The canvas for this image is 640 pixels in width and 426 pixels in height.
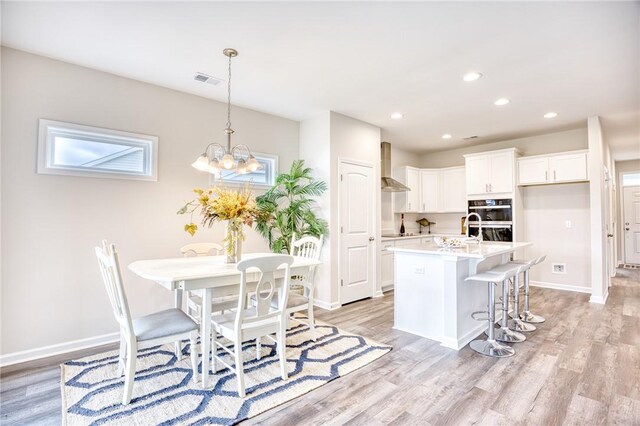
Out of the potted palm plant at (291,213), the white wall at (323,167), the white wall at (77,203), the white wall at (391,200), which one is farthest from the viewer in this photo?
the white wall at (391,200)

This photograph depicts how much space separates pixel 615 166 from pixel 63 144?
11120 millimetres

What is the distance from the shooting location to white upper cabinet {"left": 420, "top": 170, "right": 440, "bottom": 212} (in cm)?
668

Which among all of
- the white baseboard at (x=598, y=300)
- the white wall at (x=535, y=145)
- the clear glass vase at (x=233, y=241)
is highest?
the white wall at (x=535, y=145)

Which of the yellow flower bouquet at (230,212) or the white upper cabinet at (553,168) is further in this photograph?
the white upper cabinet at (553,168)

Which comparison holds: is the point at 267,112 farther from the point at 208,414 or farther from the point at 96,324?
the point at 208,414

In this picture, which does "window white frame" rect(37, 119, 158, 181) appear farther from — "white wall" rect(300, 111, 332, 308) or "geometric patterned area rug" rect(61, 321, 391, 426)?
"white wall" rect(300, 111, 332, 308)

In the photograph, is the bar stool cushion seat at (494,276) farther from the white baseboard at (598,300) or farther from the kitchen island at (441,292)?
the white baseboard at (598,300)

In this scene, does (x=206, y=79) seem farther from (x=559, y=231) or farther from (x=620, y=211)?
(x=620, y=211)

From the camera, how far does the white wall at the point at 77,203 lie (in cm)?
274

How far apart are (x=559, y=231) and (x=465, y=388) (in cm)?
448

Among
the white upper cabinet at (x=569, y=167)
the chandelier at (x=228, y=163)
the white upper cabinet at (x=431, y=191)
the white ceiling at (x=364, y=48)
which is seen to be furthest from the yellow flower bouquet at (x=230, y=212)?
the white upper cabinet at (x=569, y=167)

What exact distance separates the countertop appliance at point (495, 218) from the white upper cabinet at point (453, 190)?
1.46ft

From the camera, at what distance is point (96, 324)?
313 centimetres

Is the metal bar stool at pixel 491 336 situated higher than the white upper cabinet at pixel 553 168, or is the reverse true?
the white upper cabinet at pixel 553 168
